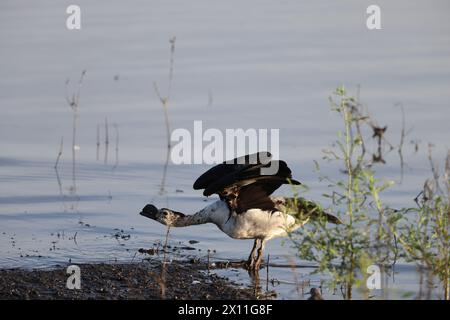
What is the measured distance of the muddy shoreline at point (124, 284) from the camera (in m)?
7.83

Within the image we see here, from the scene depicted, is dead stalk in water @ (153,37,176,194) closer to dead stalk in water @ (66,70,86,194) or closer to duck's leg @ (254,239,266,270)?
dead stalk in water @ (66,70,86,194)

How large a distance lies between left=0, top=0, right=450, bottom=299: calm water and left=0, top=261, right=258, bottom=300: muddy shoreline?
1.14 ft

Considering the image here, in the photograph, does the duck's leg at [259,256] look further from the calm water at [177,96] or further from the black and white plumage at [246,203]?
the calm water at [177,96]

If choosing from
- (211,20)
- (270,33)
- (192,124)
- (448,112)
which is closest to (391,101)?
(448,112)

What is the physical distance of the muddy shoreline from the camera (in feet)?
25.7

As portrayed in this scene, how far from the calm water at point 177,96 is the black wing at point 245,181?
0.55 metres

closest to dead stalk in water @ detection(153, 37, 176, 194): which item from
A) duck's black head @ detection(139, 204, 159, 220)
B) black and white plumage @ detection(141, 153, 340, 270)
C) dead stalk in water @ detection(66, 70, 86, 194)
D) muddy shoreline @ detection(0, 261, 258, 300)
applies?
dead stalk in water @ detection(66, 70, 86, 194)

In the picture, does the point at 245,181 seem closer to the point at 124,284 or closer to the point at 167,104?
Result: the point at 124,284

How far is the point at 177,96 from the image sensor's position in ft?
44.9

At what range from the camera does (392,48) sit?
50.5 ft

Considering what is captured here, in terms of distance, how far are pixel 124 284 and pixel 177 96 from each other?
5.75 m

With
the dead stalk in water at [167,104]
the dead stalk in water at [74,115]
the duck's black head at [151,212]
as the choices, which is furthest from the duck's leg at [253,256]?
the dead stalk in water at [74,115]

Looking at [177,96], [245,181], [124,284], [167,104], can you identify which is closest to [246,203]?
[245,181]
